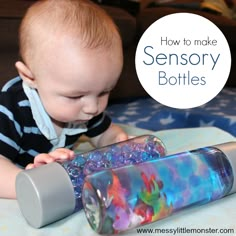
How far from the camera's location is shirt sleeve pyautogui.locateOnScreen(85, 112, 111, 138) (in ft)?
2.85

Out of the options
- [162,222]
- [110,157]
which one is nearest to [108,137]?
[110,157]

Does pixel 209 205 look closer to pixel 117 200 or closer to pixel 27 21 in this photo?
pixel 117 200

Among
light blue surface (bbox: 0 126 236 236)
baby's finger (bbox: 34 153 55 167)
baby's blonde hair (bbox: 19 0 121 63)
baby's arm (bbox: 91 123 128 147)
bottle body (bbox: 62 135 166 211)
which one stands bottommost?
baby's arm (bbox: 91 123 128 147)

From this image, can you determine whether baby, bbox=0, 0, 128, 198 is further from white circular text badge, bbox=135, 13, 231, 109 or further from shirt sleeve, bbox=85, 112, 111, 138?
white circular text badge, bbox=135, 13, 231, 109

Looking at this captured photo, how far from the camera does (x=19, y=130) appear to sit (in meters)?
0.72

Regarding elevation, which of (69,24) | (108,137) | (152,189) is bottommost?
(108,137)

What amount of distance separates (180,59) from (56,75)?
43 cm

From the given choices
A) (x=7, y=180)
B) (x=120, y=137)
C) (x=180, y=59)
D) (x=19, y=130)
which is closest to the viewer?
(x=7, y=180)

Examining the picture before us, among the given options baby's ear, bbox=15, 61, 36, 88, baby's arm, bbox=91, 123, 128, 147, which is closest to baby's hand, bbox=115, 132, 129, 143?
baby's arm, bbox=91, 123, 128, 147

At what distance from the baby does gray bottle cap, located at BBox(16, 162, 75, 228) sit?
56 millimetres

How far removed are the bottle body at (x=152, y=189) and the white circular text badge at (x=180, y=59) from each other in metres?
0.41

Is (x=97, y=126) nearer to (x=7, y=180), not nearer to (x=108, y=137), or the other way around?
(x=108, y=137)

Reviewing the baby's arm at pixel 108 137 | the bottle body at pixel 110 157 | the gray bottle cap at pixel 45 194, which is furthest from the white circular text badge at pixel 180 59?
the gray bottle cap at pixel 45 194

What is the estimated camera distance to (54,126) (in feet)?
2.54
